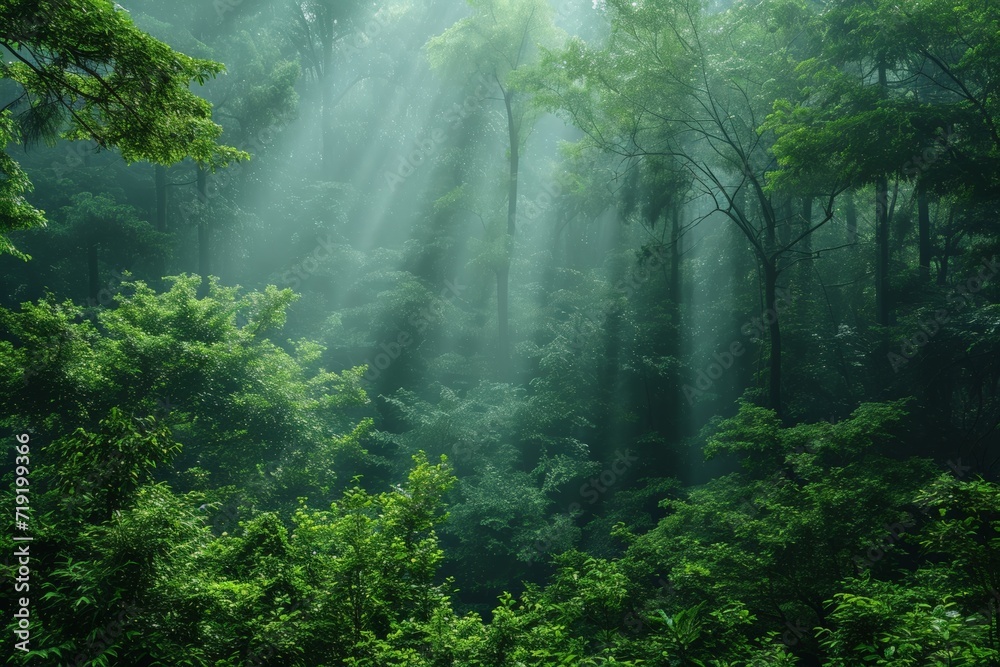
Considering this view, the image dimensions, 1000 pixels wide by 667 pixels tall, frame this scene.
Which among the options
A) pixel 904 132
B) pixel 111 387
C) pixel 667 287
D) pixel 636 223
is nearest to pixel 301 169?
pixel 636 223

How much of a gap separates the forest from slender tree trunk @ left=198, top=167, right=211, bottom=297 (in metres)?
0.19

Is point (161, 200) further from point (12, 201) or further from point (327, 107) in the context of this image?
point (12, 201)

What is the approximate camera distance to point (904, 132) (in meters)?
7.77

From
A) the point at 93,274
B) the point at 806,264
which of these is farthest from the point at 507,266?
the point at 93,274

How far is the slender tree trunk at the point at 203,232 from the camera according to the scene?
726 inches

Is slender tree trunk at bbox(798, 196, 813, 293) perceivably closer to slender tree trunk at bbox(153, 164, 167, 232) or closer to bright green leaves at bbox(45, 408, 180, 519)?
bright green leaves at bbox(45, 408, 180, 519)

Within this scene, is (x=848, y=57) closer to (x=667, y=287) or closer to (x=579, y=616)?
(x=667, y=287)

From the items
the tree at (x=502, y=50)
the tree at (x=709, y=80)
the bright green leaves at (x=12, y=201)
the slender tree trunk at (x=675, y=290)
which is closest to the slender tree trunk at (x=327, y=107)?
the tree at (x=502, y=50)

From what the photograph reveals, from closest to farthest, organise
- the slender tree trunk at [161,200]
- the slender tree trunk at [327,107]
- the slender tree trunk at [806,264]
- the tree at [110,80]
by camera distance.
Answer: the tree at [110,80] → the slender tree trunk at [806,264] → the slender tree trunk at [161,200] → the slender tree trunk at [327,107]

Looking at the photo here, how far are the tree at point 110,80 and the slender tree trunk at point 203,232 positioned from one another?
14.4m

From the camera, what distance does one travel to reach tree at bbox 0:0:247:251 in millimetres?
3705

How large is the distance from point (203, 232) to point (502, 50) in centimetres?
1023

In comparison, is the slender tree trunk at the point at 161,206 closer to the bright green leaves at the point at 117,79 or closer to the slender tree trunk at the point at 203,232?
the slender tree trunk at the point at 203,232

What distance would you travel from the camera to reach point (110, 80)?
4.14 metres
